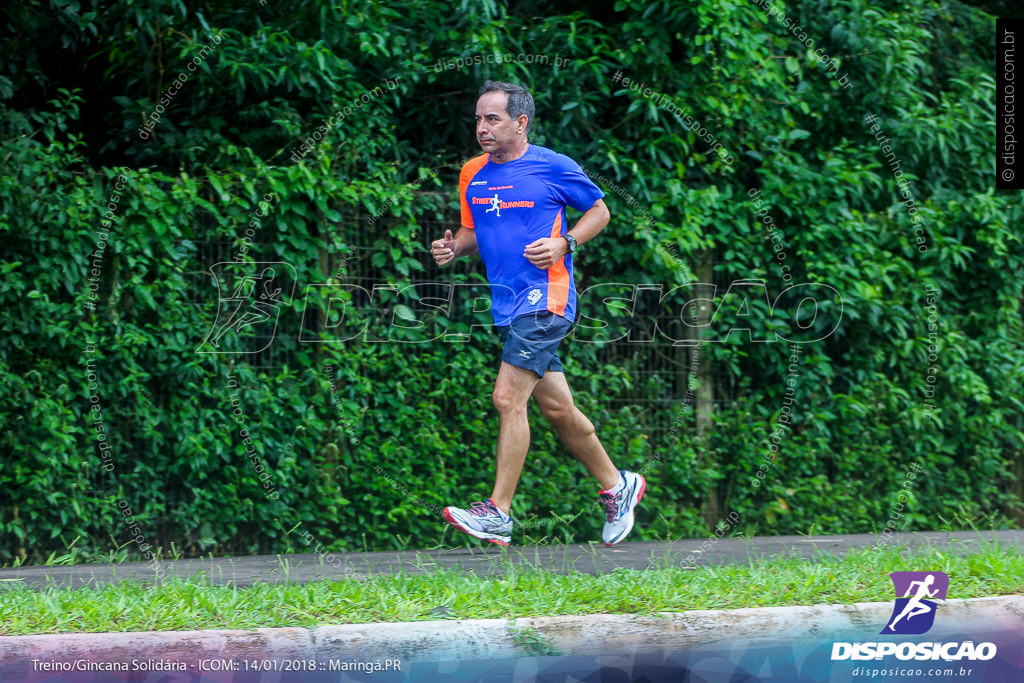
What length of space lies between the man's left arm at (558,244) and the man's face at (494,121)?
52cm

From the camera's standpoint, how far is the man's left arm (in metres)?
4.71

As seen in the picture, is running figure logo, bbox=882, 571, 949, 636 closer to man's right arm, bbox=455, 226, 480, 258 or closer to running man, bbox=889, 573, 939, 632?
running man, bbox=889, 573, 939, 632

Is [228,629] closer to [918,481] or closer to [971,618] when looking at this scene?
[971,618]

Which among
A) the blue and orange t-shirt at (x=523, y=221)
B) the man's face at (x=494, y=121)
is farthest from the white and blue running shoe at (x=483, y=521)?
the man's face at (x=494, y=121)

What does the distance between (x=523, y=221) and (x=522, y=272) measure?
0.81 ft

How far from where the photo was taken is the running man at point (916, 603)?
4.12 m

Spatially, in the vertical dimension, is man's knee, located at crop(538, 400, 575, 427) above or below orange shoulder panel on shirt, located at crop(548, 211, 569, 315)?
below

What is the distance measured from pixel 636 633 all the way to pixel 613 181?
3.33 metres

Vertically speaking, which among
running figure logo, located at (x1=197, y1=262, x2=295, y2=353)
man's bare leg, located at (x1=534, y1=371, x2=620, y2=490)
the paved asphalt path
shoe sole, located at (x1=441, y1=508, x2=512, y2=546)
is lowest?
the paved asphalt path

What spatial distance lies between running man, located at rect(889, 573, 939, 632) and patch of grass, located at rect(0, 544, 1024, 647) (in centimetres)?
9

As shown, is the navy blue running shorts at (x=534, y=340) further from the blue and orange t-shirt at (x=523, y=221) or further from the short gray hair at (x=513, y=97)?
the short gray hair at (x=513, y=97)

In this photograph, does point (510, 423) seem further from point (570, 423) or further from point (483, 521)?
point (483, 521)

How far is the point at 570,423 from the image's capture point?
4.94 metres

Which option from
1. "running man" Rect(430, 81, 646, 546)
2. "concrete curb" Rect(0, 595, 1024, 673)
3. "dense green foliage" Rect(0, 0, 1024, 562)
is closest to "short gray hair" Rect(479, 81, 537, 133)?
"running man" Rect(430, 81, 646, 546)
